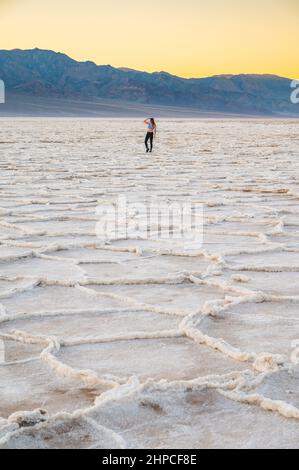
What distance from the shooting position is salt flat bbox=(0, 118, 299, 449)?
1.92m

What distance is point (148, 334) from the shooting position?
2.70 m

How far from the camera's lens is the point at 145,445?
1.82m

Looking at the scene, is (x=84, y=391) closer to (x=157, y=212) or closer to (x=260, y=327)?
(x=260, y=327)

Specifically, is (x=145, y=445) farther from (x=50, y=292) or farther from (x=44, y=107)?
(x=44, y=107)

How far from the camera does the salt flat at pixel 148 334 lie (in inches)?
75.7

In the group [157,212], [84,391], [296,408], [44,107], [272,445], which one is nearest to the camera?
[272,445]

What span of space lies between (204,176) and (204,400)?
7.68 metres

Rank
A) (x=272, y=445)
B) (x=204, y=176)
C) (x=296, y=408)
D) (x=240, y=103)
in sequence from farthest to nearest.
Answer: (x=240, y=103) < (x=204, y=176) < (x=296, y=408) < (x=272, y=445)

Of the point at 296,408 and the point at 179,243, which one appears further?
the point at 179,243

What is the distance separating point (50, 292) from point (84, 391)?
49.6 inches

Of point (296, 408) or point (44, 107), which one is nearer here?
point (296, 408)

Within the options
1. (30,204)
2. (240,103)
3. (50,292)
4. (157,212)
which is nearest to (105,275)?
(50,292)

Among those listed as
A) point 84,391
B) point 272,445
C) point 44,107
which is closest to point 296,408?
point 272,445

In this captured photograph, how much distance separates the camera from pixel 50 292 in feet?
11.2
